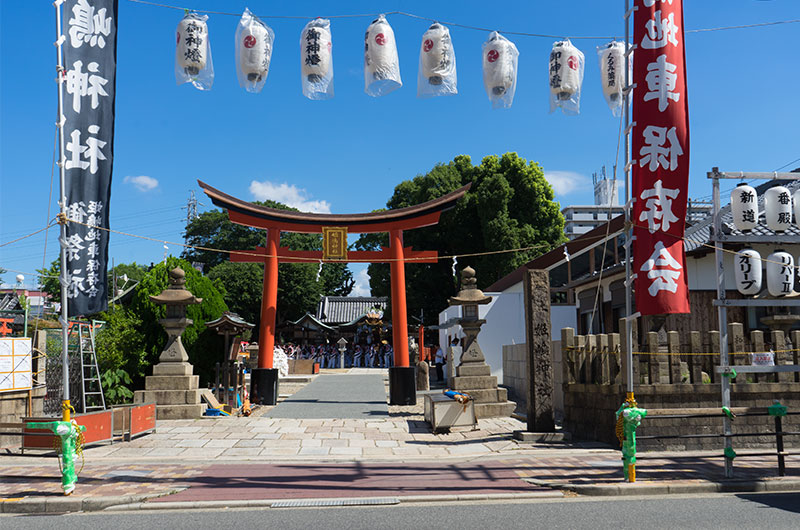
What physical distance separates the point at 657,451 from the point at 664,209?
4.23 m

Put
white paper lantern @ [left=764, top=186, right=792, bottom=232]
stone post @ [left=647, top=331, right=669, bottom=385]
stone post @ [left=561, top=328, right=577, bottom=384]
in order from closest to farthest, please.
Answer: white paper lantern @ [left=764, top=186, right=792, bottom=232] → stone post @ [left=647, top=331, right=669, bottom=385] → stone post @ [left=561, top=328, right=577, bottom=384]

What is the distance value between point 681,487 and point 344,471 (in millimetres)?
4786

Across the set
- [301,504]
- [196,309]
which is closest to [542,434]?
[301,504]

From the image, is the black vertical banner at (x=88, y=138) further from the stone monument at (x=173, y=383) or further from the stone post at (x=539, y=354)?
the stone post at (x=539, y=354)

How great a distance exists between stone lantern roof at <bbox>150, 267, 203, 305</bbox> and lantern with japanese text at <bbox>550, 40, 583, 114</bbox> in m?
10.4

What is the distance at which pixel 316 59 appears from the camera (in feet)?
39.2

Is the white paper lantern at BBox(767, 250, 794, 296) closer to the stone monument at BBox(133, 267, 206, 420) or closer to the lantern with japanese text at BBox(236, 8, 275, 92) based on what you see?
the lantern with japanese text at BBox(236, 8, 275, 92)

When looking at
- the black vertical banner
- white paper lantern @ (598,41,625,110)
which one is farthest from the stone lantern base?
white paper lantern @ (598,41,625,110)

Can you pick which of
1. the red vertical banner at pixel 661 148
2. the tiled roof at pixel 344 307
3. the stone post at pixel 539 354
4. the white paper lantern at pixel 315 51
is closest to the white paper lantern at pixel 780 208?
the red vertical banner at pixel 661 148

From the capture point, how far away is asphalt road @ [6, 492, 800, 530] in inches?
241

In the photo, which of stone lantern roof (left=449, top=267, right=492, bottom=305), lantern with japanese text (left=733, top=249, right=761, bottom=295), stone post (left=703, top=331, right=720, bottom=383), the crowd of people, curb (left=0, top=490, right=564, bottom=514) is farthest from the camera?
the crowd of people

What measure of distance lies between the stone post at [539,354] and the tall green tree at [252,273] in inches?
1308

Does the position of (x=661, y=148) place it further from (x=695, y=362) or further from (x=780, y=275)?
(x=695, y=362)

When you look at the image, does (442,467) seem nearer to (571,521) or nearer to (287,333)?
(571,521)
